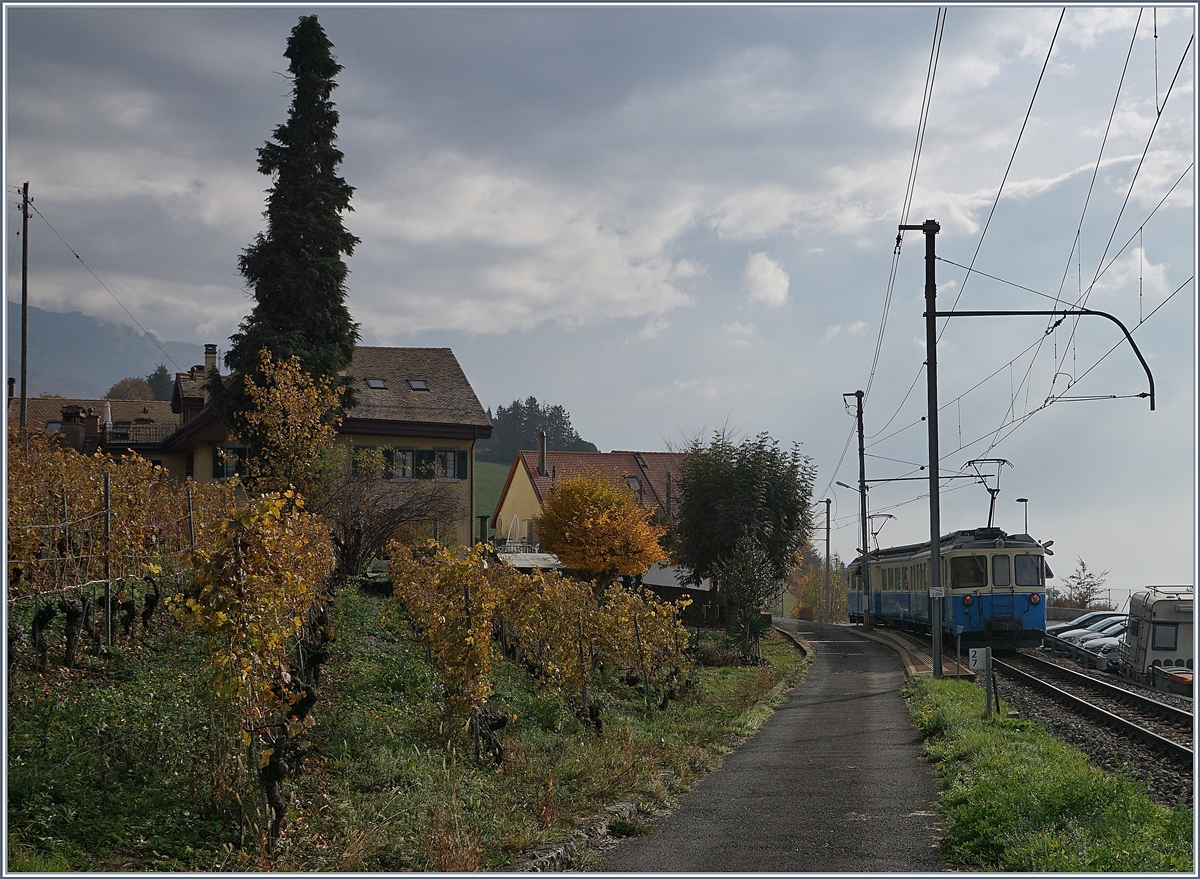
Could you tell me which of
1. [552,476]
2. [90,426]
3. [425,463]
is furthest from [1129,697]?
[552,476]

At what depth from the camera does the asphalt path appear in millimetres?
8172

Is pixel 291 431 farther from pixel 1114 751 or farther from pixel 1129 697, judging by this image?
pixel 1129 697

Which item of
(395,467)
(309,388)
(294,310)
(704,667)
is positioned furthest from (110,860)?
(395,467)

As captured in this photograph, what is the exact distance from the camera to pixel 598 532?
1471 inches

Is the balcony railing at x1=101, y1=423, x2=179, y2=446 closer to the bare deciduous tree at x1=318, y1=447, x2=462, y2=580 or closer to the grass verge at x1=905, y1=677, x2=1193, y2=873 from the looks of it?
the bare deciduous tree at x1=318, y1=447, x2=462, y2=580

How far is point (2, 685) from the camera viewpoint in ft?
21.4

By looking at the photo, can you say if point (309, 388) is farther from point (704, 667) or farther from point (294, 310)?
point (704, 667)

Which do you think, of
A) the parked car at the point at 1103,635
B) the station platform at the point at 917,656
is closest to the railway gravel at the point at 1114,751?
A: the station platform at the point at 917,656

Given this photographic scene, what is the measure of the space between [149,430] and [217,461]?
490 inches

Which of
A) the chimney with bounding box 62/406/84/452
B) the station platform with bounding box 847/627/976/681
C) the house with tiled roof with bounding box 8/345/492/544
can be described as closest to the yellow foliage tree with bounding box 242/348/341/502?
the house with tiled roof with bounding box 8/345/492/544

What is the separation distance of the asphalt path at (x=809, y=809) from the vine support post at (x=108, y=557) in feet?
21.0

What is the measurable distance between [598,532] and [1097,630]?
17495mm

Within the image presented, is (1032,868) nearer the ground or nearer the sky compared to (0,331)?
nearer the ground

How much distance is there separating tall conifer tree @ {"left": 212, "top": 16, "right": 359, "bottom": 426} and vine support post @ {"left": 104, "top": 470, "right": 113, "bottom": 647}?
1654 cm
